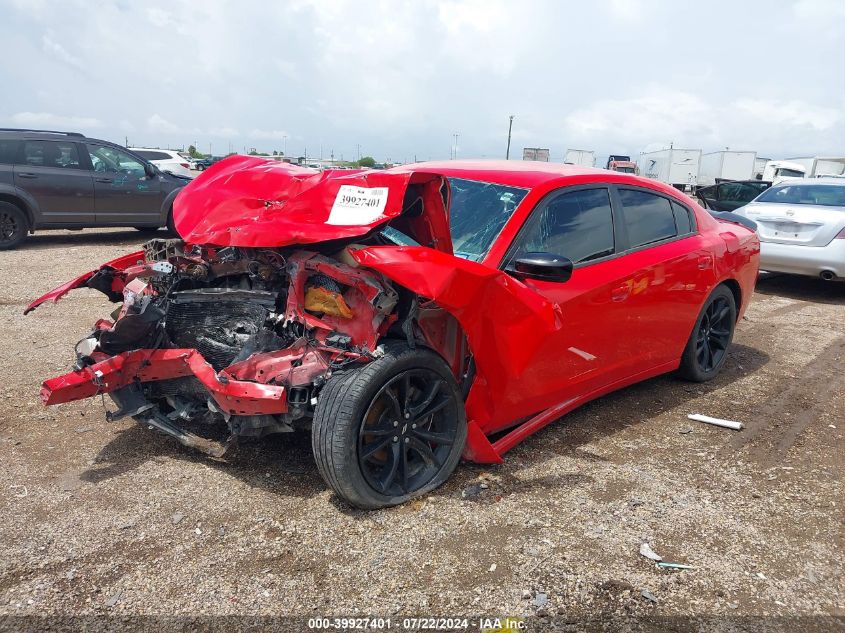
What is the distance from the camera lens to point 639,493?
10.6ft

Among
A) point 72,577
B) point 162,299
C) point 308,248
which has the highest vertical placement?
point 308,248

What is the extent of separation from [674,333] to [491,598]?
263cm

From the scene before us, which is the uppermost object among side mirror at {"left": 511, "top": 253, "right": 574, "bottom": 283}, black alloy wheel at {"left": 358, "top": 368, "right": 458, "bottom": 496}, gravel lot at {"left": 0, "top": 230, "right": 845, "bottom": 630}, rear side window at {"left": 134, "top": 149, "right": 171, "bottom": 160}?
rear side window at {"left": 134, "top": 149, "right": 171, "bottom": 160}

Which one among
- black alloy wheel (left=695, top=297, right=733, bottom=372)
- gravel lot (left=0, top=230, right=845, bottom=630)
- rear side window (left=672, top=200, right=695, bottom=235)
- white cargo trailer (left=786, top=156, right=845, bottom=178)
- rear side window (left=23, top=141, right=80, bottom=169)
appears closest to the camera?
gravel lot (left=0, top=230, right=845, bottom=630)

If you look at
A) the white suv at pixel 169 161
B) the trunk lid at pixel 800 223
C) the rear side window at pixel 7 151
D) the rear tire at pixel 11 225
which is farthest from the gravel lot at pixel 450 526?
the white suv at pixel 169 161

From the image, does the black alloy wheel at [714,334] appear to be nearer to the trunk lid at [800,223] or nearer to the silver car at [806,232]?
the trunk lid at [800,223]

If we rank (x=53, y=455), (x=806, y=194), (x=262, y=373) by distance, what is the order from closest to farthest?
(x=262, y=373) → (x=53, y=455) → (x=806, y=194)

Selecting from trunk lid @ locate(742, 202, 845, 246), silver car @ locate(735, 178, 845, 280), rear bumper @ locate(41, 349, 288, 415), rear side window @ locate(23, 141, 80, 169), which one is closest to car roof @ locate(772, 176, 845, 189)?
silver car @ locate(735, 178, 845, 280)

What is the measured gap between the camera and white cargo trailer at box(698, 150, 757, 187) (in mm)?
36406

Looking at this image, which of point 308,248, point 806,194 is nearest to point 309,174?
point 308,248

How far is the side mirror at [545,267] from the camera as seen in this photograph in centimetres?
305

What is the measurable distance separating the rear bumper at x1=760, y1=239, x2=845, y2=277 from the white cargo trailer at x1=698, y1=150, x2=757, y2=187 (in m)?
30.6

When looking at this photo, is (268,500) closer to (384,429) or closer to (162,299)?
(384,429)

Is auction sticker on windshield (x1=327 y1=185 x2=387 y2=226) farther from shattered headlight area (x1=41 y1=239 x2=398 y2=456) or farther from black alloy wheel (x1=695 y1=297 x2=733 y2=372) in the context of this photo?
black alloy wheel (x1=695 y1=297 x2=733 y2=372)
